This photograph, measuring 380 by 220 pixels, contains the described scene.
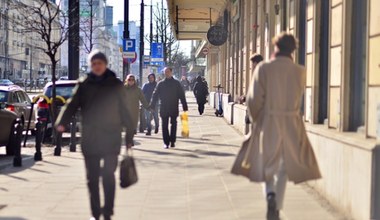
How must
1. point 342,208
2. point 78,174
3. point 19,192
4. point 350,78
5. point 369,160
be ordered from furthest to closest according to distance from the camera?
point 78,174, point 19,192, point 350,78, point 342,208, point 369,160

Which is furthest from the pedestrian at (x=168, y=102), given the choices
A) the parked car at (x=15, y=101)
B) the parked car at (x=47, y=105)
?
the parked car at (x=15, y=101)

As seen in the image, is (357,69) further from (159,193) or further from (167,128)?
(167,128)

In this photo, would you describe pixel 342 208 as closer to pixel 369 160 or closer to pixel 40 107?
pixel 369 160

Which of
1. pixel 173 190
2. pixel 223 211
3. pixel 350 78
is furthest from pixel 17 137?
pixel 350 78

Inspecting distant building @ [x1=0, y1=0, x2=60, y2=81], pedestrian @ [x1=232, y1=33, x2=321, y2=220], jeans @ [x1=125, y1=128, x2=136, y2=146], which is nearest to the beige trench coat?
pedestrian @ [x1=232, y1=33, x2=321, y2=220]

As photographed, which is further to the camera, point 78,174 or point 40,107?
point 40,107

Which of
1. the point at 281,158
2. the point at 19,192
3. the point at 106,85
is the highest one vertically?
the point at 106,85

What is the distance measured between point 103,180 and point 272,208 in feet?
5.81

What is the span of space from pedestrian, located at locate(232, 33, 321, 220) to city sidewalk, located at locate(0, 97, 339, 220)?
0.99 m

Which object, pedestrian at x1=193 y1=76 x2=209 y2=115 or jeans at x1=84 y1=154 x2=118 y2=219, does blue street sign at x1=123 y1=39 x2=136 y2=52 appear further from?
jeans at x1=84 y1=154 x2=118 y2=219

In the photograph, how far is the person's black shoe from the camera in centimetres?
646

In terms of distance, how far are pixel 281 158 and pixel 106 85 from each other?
6.36 feet

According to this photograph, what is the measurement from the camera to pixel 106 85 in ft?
22.0

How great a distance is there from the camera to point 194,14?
38844 millimetres
